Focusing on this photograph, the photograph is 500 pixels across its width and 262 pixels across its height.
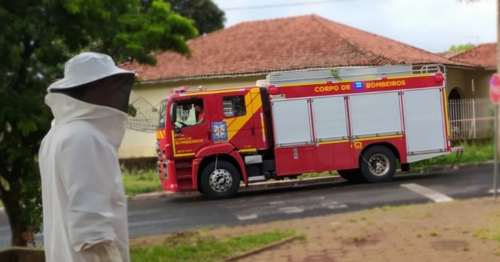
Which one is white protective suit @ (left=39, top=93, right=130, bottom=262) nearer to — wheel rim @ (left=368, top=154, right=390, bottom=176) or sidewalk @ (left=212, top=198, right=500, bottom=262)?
wheel rim @ (left=368, top=154, right=390, bottom=176)

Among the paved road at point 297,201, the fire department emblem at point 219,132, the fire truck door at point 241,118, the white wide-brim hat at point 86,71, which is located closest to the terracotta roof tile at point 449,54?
the paved road at point 297,201

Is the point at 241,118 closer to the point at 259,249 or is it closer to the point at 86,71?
the point at 86,71

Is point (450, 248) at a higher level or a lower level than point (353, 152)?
lower

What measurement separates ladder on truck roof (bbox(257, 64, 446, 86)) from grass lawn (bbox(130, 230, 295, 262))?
11.0 feet

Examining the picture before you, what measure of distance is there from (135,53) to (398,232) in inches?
175

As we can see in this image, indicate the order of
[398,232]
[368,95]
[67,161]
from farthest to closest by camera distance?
[398,232]
[368,95]
[67,161]

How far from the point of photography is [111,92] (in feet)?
9.91

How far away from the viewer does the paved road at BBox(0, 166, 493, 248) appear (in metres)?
5.80

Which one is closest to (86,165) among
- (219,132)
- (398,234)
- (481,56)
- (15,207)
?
(219,132)

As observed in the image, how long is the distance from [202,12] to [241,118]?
213 centimetres

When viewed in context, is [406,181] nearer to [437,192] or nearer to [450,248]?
[437,192]

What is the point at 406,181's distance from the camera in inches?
216

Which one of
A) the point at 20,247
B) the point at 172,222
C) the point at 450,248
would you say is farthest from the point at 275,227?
the point at 20,247

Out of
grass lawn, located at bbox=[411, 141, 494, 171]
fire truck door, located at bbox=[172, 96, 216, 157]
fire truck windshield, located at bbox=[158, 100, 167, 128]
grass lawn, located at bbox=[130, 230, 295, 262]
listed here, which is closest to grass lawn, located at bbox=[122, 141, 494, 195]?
grass lawn, located at bbox=[411, 141, 494, 171]
